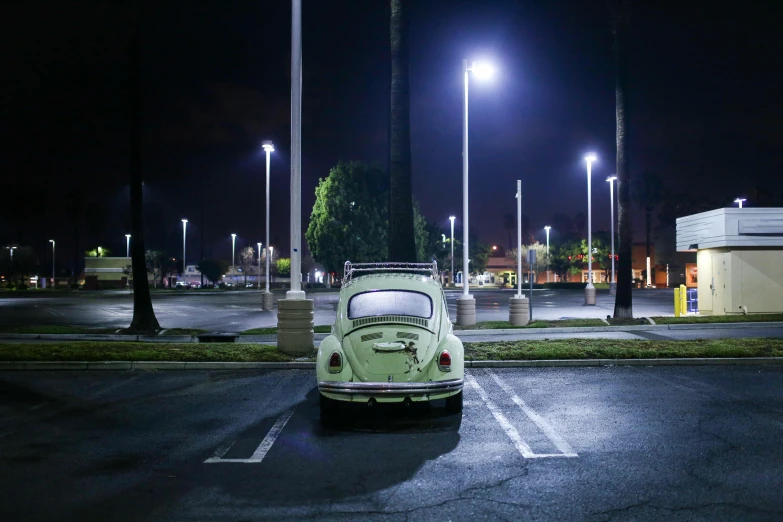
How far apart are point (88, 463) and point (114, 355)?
7126 millimetres

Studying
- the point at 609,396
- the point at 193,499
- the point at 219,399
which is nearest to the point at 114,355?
the point at 219,399

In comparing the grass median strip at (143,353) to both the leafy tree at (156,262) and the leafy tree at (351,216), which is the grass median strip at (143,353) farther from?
the leafy tree at (156,262)

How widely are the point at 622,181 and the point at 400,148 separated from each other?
10.2 m

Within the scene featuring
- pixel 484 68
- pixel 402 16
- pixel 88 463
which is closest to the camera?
pixel 88 463

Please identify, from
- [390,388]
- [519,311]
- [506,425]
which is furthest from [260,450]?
[519,311]

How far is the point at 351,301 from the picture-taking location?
8.79 meters

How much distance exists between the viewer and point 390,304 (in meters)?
8.54

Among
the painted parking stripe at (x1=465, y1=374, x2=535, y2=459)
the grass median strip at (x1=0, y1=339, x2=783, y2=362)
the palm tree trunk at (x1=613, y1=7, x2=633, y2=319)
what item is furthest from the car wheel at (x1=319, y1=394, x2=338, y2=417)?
the palm tree trunk at (x1=613, y1=7, x2=633, y2=319)

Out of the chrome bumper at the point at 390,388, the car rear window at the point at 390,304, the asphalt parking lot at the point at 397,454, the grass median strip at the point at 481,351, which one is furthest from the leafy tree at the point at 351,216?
the chrome bumper at the point at 390,388

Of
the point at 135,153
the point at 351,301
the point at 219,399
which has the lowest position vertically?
the point at 219,399

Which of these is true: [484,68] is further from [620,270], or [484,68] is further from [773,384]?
[773,384]

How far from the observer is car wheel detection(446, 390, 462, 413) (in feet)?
27.4

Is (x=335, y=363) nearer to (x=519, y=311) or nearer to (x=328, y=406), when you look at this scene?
(x=328, y=406)

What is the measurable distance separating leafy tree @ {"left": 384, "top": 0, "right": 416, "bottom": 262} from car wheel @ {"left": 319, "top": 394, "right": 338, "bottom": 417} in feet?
33.6
